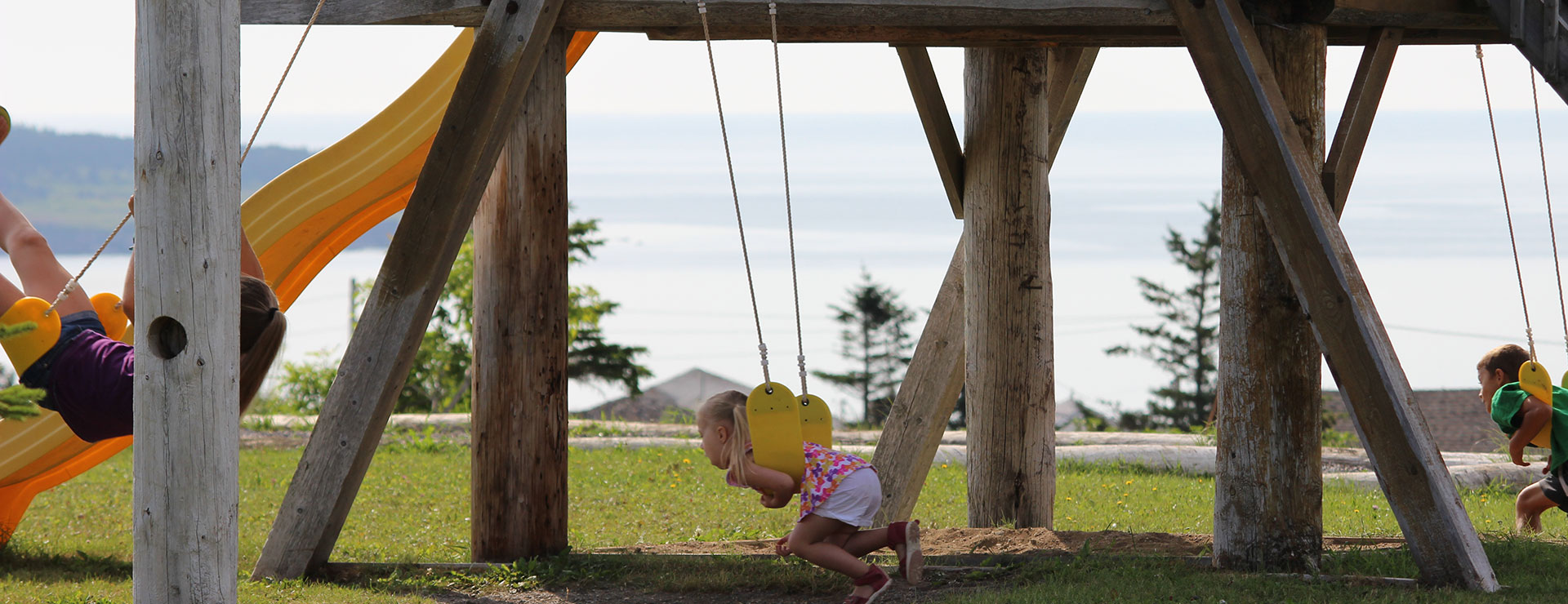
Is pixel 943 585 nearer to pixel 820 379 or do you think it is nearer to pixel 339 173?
pixel 339 173

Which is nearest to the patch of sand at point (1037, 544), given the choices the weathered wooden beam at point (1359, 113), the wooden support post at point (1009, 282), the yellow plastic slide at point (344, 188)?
the wooden support post at point (1009, 282)

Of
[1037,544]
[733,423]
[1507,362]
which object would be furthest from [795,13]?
[1507,362]

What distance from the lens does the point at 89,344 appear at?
A: 4.55 metres

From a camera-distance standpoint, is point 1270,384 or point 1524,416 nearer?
point 1270,384

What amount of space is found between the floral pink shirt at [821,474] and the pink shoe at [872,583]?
298 millimetres

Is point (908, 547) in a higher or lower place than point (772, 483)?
lower

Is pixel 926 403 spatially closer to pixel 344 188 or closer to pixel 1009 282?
pixel 1009 282

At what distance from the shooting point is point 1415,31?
5719mm

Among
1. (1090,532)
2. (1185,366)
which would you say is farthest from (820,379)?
(1090,532)

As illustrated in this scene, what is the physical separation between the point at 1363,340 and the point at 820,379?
2174 cm

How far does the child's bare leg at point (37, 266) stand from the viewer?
4.80m

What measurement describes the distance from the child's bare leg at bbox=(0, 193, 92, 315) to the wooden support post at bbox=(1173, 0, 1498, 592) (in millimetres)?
4290

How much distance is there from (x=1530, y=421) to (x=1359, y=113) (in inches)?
71.0

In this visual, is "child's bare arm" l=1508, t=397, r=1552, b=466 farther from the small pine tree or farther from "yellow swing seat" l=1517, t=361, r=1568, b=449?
the small pine tree
